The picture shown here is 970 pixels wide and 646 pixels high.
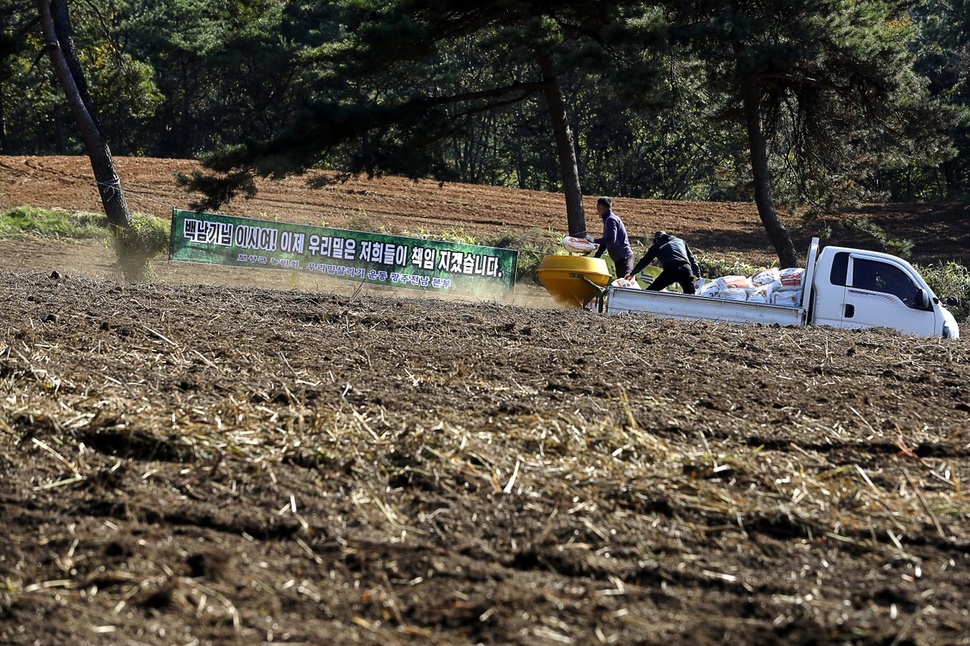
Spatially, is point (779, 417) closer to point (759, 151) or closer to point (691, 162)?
point (759, 151)

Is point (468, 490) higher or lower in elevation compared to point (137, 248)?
lower

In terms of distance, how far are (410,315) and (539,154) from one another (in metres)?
44.8

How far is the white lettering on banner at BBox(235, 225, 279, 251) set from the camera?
64.1 ft

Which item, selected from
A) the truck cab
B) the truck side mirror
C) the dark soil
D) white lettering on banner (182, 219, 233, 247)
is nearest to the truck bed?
the truck cab

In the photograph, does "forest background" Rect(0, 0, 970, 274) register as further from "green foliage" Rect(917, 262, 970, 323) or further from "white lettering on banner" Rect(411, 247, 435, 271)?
"white lettering on banner" Rect(411, 247, 435, 271)

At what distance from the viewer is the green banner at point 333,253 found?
19469mm

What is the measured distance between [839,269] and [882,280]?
0.65 metres

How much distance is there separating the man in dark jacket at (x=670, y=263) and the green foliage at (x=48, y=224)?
1307 cm

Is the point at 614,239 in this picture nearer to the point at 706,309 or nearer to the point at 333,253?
the point at 706,309

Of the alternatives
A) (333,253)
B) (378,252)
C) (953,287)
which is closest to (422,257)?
(378,252)

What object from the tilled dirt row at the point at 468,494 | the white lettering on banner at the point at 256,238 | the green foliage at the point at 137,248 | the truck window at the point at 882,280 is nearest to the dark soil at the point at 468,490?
the tilled dirt row at the point at 468,494

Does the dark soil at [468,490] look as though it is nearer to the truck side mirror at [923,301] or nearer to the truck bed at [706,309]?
the truck bed at [706,309]

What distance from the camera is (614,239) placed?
18.1 metres

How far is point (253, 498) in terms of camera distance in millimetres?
5824
